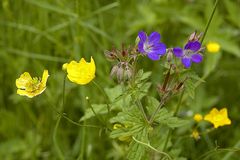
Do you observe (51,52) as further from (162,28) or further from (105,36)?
(162,28)

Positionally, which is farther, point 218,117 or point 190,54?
point 218,117

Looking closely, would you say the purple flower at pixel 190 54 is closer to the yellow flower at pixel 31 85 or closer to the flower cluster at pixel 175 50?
the flower cluster at pixel 175 50

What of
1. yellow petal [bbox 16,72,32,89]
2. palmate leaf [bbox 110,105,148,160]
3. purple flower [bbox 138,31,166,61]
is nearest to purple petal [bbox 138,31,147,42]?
purple flower [bbox 138,31,166,61]

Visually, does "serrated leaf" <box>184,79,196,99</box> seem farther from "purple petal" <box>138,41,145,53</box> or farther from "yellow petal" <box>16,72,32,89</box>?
"yellow petal" <box>16,72,32,89</box>

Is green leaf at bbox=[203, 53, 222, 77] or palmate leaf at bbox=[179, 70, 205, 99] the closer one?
palmate leaf at bbox=[179, 70, 205, 99]

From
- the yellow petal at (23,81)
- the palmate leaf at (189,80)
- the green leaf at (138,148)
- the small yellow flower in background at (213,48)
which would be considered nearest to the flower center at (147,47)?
the palmate leaf at (189,80)

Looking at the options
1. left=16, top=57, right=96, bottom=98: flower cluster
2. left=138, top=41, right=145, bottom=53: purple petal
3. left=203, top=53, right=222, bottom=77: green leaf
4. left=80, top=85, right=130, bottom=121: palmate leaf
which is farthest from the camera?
left=203, top=53, right=222, bottom=77: green leaf

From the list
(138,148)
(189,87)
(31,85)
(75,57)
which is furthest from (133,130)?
(75,57)

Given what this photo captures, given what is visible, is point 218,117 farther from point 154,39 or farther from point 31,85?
point 31,85
